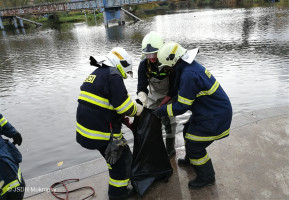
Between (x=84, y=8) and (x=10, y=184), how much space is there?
45007mm

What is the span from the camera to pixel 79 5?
141ft

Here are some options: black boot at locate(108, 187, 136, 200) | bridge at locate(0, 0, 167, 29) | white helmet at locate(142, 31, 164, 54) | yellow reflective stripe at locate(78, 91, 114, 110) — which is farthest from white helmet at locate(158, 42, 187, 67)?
bridge at locate(0, 0, 167, 29)

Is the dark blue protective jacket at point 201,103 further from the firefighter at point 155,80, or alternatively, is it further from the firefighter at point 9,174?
the firefighter at point 9,174

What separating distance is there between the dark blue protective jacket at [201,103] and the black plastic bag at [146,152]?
19 cm

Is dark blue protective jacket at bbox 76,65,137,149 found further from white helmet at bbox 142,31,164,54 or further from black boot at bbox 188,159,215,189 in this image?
black boot at bbox 188,159,215,189

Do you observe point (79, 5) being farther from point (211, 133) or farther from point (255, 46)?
point (211, 133)

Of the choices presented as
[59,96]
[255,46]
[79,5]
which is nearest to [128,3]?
[79,5]

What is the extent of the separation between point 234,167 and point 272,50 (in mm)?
10700

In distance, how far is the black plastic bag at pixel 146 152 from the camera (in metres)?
2.66

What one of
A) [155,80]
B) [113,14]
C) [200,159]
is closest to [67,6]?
[113,14]

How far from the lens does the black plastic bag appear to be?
2664 mm

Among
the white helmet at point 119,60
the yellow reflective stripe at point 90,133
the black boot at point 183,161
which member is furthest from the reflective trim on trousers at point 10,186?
the black boot at point 183,161

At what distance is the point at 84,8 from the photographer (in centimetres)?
4262

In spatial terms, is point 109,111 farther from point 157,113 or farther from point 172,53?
point 172,53
